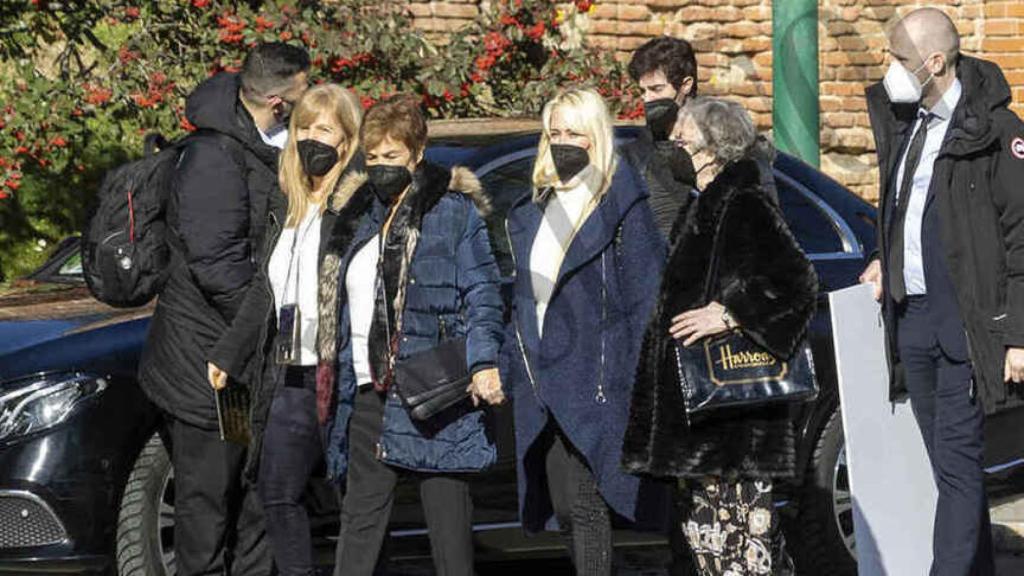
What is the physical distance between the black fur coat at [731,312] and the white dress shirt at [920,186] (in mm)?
693

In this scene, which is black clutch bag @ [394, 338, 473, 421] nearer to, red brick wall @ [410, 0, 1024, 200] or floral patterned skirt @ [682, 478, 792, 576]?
floral patterned skirt @ [682, 478, 792, 576]

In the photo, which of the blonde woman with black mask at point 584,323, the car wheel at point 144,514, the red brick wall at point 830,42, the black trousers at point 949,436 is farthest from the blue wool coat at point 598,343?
the red brick wall at point 830,42

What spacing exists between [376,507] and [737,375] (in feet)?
3.86

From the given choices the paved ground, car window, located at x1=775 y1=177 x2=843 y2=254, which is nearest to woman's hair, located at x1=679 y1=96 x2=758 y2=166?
car window, located at x1=775 y1=177 x2=843 y2=254

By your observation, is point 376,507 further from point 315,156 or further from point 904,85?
point 904,85

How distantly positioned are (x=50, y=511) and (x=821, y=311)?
9.28 ft

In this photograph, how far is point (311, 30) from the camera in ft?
38.4

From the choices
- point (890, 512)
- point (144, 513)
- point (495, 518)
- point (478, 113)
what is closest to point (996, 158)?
point (890, 512)

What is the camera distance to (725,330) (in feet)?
19.7

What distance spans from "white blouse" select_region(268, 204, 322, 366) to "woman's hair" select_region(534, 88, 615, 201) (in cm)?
73

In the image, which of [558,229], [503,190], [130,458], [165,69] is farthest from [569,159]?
[165,69]

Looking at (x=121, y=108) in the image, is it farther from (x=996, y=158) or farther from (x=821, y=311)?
(x=996, y=158)

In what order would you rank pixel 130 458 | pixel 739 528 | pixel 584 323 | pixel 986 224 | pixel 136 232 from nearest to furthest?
1. pixel 739 528
2. pixel 584 323
3. pixel 986 224
4. pixel 136 232
5. pixel 130 458

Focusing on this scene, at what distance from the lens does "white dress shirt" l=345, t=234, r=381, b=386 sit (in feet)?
20.9
